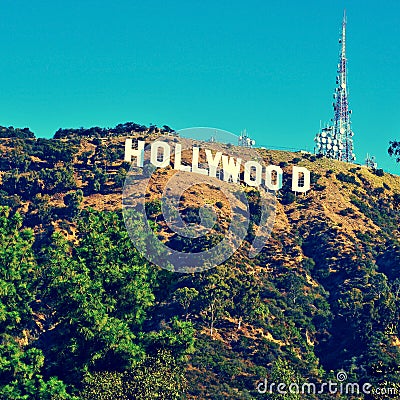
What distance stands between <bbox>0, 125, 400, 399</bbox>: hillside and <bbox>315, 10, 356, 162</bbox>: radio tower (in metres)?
8.50

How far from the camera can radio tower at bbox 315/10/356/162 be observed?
15050 centimetres

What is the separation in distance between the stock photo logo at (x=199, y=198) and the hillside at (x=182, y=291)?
828 mm

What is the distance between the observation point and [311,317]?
4107 inches

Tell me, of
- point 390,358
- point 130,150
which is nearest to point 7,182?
point 130,150

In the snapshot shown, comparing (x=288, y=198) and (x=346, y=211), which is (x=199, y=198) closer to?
(x=288, y=198)

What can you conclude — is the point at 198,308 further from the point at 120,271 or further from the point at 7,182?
the point at 7,182

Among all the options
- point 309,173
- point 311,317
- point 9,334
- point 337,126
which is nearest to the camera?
point 9,334

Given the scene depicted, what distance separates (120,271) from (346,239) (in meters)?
44.1

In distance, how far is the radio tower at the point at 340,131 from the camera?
494 feet

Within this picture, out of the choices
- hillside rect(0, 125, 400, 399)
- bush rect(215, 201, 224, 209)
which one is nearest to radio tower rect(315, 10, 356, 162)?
hillside rect(0, 125, 400, 399)

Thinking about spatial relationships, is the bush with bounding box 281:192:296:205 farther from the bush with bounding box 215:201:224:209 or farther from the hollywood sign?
the bush with bounding box 215:201:224:209

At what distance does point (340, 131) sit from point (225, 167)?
3437 centimetres

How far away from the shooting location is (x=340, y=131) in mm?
153000
